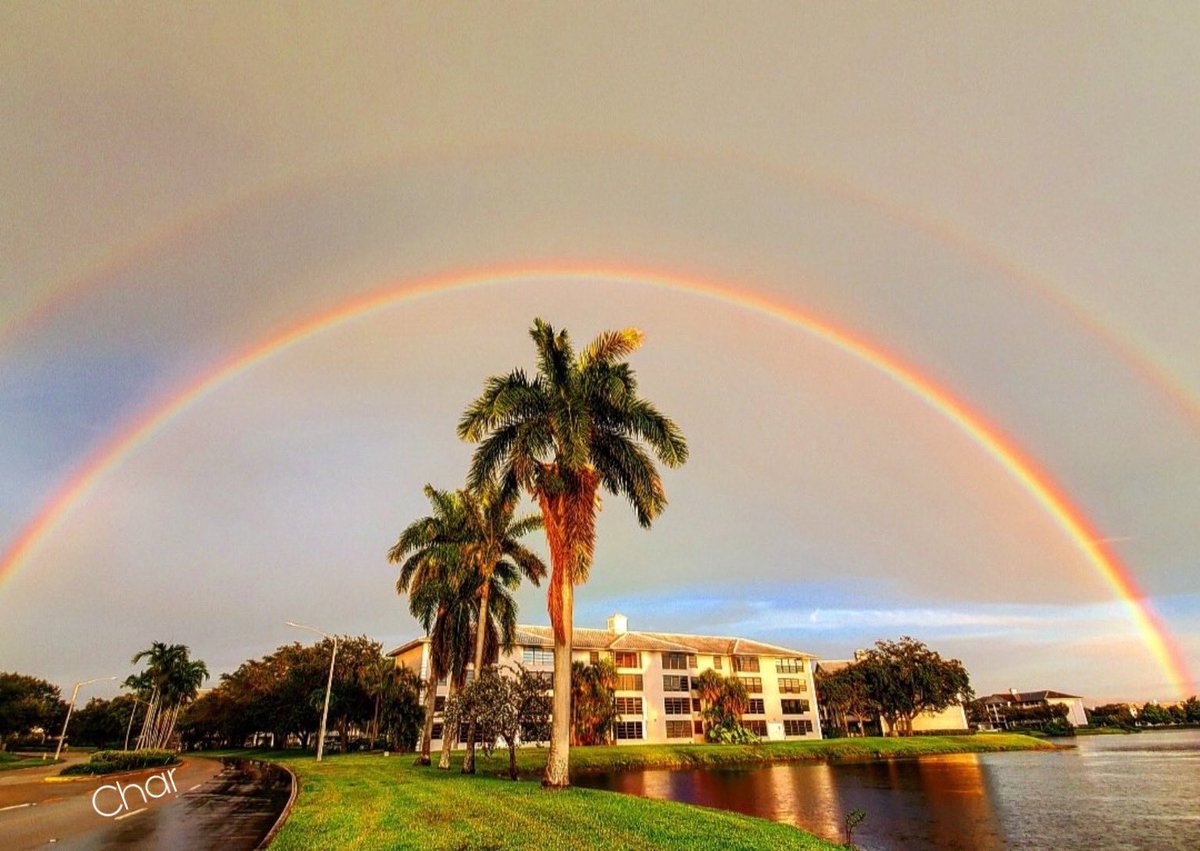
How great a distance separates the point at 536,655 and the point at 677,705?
20.7 meters

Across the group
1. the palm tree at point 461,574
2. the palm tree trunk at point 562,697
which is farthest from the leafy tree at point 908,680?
the palm tree trunk at point 562,697

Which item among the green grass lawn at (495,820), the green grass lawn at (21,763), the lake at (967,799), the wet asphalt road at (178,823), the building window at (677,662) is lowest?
the lake at (967,799)

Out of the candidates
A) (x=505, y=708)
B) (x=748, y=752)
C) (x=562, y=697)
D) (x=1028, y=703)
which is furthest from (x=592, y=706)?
(x=1028, y=703)

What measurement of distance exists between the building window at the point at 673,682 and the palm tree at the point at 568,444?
66.0m

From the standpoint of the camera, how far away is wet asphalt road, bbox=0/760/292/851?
14977mm

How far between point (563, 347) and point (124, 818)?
20.6 metres

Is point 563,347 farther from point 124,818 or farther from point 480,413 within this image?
point 124,818

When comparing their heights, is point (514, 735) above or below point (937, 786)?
above

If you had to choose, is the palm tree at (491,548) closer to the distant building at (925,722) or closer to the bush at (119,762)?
the bush at (119,762)

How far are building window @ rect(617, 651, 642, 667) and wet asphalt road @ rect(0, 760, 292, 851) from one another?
5824 cm

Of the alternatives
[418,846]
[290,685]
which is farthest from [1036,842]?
[290,685]

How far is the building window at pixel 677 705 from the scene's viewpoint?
83375 millimetres

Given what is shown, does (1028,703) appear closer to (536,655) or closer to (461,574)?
(536,655)

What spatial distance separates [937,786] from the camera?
39688 mm
